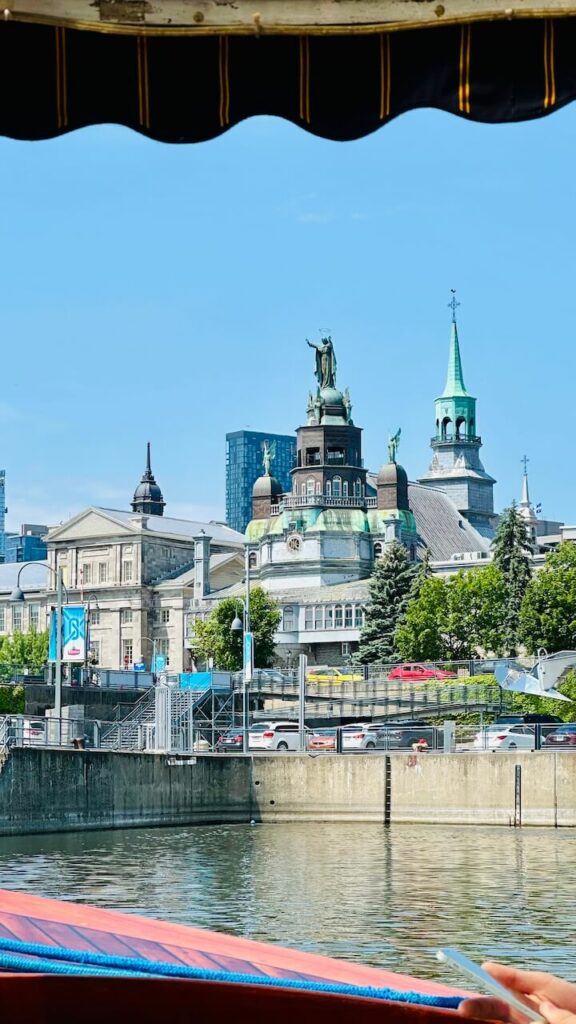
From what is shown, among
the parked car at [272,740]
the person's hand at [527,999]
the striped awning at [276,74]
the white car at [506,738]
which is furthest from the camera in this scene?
the parked car at [272,740]

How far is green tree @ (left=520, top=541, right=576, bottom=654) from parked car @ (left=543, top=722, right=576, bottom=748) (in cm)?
4140

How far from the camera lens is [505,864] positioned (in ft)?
122

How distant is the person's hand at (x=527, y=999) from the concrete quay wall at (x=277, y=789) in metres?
38.9

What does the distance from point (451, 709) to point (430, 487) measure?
12046cm

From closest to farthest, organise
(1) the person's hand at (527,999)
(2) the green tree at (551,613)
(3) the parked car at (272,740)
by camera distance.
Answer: (1) the person's hand at (527,999) < (3) the parked car at (272,740) < (2) the green tree at (551,613)

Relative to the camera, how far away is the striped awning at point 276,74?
6.24 m

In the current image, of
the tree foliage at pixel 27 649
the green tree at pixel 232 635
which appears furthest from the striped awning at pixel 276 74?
the tree foliage at pixel 27 649

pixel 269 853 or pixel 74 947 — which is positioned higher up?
pixel 74 947

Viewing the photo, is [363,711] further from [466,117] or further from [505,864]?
[466,117]

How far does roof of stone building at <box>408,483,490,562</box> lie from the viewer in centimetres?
17938

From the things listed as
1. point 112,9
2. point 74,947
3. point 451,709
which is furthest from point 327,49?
point 451,709

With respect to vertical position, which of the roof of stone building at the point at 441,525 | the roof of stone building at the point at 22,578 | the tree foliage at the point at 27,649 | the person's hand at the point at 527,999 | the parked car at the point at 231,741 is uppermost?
the roof of stone building at the point at 441,525

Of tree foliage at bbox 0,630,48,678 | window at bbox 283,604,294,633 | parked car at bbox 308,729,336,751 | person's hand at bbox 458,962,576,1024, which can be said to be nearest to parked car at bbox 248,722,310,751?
parked car at bbox 308,729,336,751

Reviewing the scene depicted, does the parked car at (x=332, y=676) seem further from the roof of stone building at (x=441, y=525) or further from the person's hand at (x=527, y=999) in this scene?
the person's hand at (x=527, y=999)
